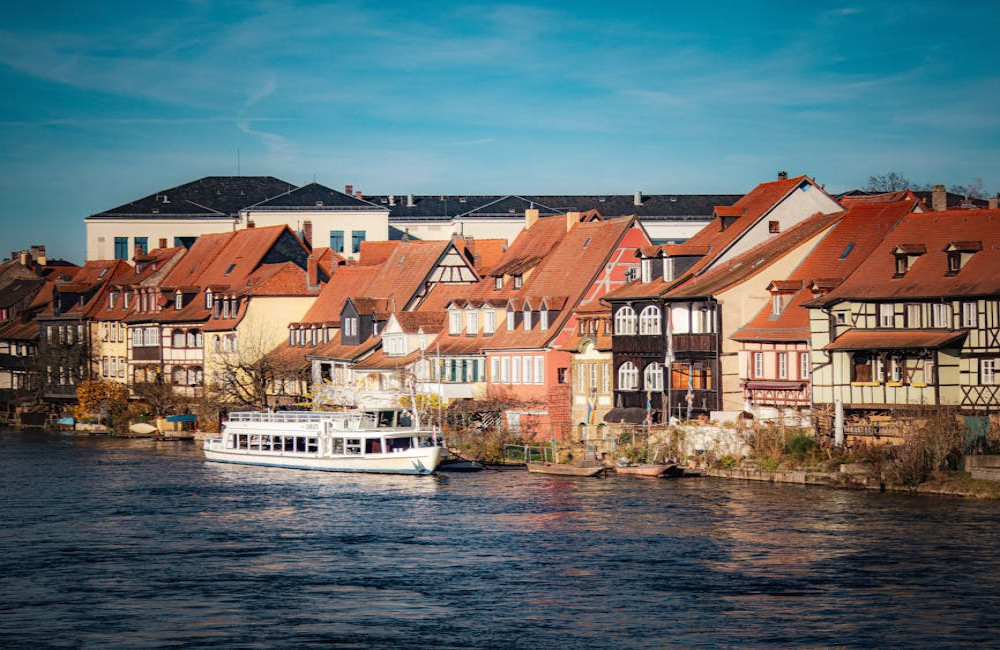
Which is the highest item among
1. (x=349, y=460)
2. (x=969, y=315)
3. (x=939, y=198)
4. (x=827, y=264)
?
(x=939, y=198)

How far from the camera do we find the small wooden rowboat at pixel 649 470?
61.1 meters

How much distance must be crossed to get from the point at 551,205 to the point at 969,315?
279 ft

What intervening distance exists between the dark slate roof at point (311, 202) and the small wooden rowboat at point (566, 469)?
6542cm

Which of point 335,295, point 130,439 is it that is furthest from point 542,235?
point 130,439

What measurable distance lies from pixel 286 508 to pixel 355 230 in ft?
242

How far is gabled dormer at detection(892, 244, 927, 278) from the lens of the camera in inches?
2352

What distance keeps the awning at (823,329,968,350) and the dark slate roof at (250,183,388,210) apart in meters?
72.0

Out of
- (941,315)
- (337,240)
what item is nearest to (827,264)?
(941,315)

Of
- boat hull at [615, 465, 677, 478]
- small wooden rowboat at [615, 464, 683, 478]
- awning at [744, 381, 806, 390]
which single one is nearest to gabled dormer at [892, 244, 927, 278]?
awning at [744, 381, 806, 390]

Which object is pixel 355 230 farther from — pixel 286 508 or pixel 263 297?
pixel 286 508

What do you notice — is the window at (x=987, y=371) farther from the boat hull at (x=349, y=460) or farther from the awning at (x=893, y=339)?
the boat hull at (x=349, y=460)

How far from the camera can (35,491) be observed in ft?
196

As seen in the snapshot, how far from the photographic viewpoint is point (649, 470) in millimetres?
61531

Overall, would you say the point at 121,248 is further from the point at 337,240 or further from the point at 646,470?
the point at 646,470
